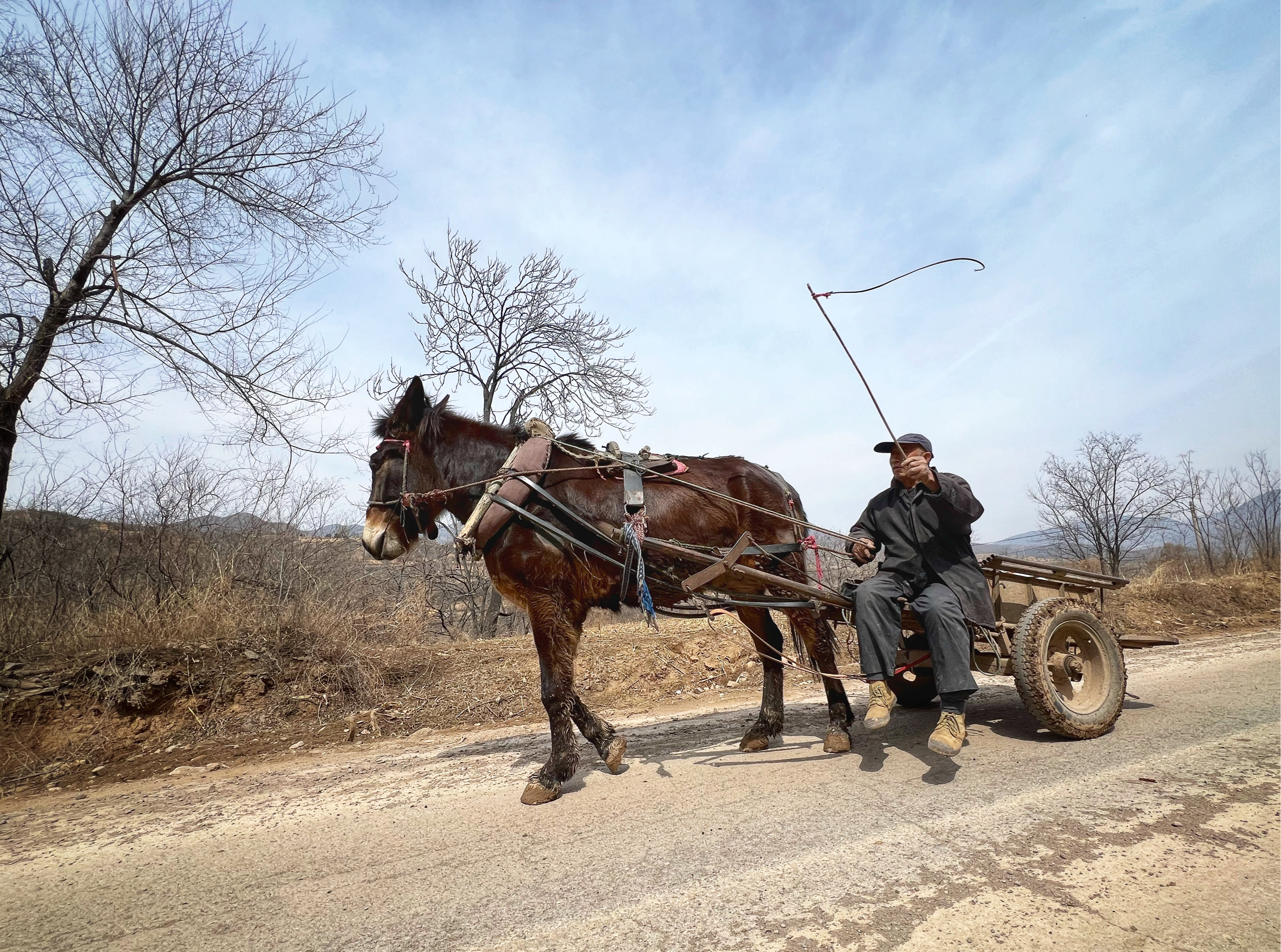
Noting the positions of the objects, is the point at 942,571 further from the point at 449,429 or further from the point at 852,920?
the point at 449,429

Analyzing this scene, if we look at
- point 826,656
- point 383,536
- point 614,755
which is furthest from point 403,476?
point 826,656

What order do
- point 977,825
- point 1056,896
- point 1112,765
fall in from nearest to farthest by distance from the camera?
point 1056,896 < point 977,825 < point 1112,765

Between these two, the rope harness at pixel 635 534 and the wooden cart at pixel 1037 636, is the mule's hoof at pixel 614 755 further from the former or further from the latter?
the wooden cart at pixel 1037 636

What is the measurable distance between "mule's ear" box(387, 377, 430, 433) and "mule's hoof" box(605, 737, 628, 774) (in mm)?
2510

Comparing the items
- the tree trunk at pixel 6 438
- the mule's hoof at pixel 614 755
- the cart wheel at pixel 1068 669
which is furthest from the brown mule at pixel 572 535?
the tree trunk at pixel 6 438

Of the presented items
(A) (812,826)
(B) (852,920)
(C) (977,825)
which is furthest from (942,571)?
(B) (852,920)

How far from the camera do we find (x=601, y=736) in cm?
392

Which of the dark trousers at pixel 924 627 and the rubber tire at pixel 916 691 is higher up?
the dark trousers at pixel 924 627

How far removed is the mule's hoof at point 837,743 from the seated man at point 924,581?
23.5 inches

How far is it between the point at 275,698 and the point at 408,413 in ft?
11.8

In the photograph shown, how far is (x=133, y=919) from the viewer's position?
242cm

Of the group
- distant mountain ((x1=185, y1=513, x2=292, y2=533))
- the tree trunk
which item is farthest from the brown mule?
distant mountain ((x1=185, y1=513, x2=292, y2=533))

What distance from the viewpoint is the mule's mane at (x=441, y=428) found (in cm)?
442

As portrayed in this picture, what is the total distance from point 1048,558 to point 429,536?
24.5 m
